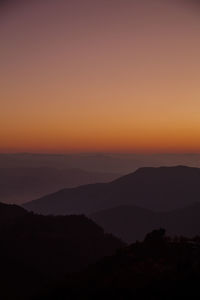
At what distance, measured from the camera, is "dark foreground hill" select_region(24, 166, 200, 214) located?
115 metres

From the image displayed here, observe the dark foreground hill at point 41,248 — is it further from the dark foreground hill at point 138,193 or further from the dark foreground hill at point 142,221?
the dark foreground hill at point 138,193

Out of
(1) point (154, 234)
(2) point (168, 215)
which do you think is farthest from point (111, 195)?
(1) point (154, 234)

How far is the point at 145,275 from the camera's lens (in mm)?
15570

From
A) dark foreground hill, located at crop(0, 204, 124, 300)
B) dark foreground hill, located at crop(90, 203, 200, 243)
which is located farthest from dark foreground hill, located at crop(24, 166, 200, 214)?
dark foreground hill, located at crop(0, 204, 124, 300)

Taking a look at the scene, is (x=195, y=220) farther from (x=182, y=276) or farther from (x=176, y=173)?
(x=176, y=173)

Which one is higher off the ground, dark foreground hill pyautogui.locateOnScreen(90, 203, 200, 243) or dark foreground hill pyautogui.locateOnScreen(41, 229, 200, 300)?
dark foreground hill pyautogui.locateOnScreen(41, 229, 200, 300)

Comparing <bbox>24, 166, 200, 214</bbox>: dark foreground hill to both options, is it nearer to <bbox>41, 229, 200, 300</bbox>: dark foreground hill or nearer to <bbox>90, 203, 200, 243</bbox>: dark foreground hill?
<bbox>90, 203, 200, 243</bbox>: dark foreground hill

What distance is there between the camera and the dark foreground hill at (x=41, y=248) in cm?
2889

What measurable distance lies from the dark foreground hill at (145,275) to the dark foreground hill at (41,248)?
784 cm

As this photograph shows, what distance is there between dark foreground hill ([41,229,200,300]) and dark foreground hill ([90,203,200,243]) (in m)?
45.3

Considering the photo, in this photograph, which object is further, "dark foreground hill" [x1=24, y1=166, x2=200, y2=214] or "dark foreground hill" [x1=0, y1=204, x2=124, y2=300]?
"dark foreground hill" [x1=24, y1=166, x2=200, y2=214]

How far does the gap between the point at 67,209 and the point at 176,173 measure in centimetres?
4183

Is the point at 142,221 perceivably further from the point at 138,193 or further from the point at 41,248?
the point at 138,193

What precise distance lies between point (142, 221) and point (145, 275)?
58849mm
